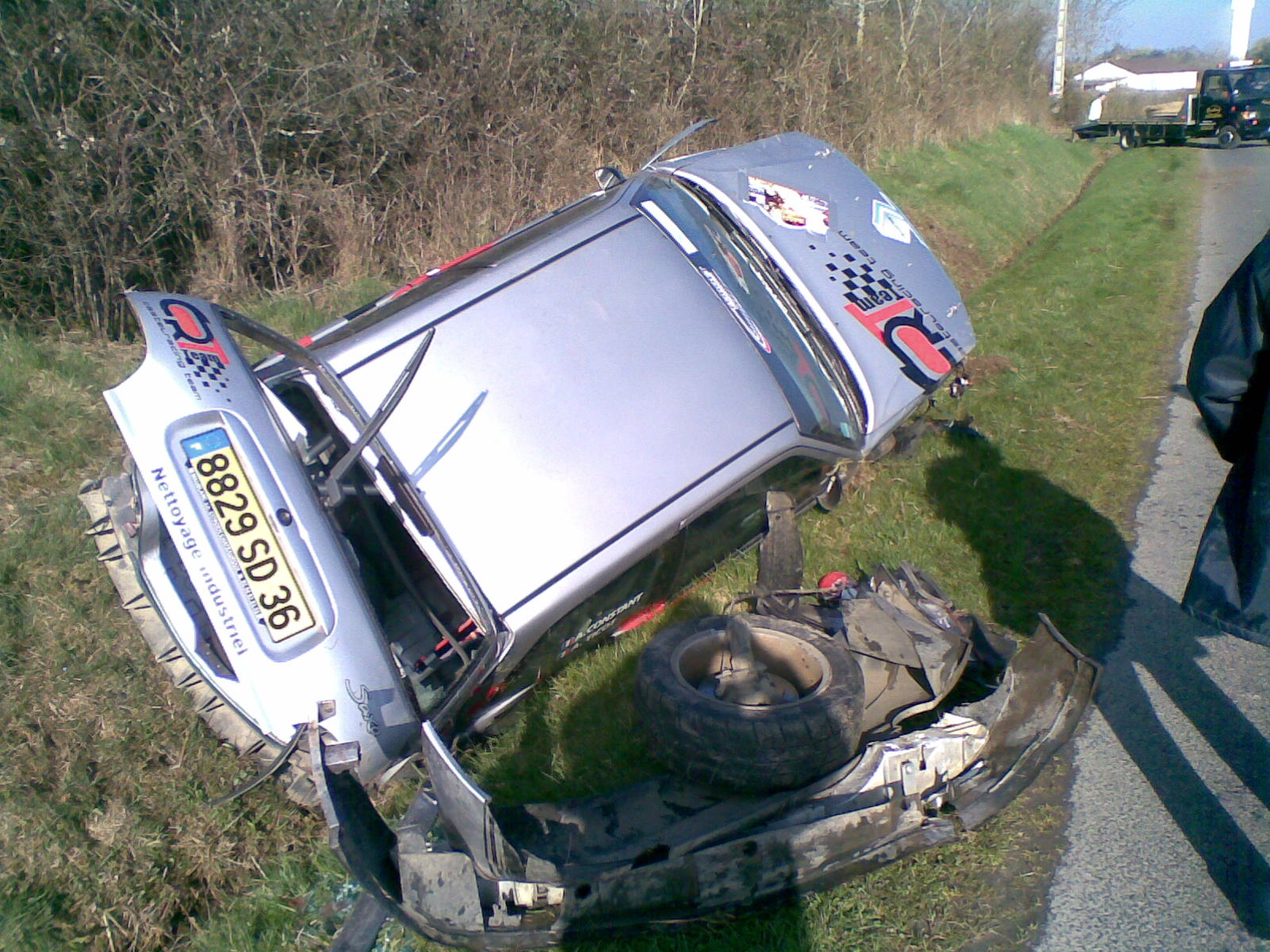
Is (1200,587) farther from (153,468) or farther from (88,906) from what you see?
(88,906)

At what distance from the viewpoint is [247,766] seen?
11.6 ft

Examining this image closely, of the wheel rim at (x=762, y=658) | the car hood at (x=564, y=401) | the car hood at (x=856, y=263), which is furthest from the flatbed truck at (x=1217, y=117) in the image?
the wheel rim at (x=762, y=658)

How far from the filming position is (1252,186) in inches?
750

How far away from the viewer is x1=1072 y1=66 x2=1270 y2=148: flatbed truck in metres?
29.6

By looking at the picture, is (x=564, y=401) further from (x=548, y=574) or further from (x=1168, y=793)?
(x=1168, y=793)

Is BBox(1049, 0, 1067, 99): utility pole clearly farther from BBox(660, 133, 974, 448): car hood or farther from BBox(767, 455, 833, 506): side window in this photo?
BBox(767, 455, 833, 506): side window

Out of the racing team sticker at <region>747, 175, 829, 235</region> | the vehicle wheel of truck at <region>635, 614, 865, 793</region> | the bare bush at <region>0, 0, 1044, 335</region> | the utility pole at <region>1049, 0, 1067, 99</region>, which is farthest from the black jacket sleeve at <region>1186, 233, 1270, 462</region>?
the utility pole at <region>1049, 0, 1067, 99</region>

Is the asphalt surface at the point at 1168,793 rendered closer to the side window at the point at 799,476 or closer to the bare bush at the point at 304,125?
the side window at the point at 799,476

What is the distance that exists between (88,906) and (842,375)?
3.53 m

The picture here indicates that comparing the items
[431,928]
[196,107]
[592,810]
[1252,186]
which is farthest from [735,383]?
[1252,186]

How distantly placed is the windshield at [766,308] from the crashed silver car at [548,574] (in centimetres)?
2

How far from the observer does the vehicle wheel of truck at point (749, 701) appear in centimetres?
308

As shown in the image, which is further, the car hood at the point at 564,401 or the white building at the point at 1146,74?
the white building at the point at 1146,74

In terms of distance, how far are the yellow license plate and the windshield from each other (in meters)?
2.07
